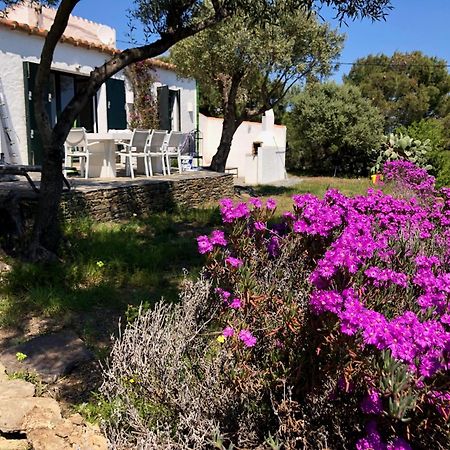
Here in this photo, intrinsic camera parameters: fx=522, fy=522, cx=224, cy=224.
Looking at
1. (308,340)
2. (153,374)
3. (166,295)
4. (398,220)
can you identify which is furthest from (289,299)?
(166,295)

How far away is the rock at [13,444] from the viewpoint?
7.57ft

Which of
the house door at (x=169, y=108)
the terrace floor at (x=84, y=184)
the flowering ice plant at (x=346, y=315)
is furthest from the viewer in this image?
the house door at (x=169, y=108)

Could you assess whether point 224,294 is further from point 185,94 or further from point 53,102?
point 185,94

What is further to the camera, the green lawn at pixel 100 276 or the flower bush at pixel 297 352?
the green lawn at pixel 100 276

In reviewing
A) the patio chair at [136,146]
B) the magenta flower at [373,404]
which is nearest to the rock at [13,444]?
the magenta flower at [373,404]

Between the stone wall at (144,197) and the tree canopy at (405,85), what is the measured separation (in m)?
19.5

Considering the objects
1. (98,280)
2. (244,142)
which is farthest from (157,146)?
(244,142)

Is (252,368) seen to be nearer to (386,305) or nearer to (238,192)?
(386,305)

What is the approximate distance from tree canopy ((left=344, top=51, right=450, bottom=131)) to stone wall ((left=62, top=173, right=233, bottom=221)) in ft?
64.1

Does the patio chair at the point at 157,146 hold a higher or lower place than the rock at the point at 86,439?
higher

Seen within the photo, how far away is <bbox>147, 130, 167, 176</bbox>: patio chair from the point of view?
973cm

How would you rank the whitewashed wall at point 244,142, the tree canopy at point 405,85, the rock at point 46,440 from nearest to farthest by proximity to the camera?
the rock at point 46,440 → the whitewashed wall at point 244,142 → the tree canopy at point 405,85

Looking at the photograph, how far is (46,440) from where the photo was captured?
91.7 inches

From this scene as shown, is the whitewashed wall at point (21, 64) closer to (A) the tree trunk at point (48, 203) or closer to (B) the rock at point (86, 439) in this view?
(A) the tree trunk at point (48, 203)
